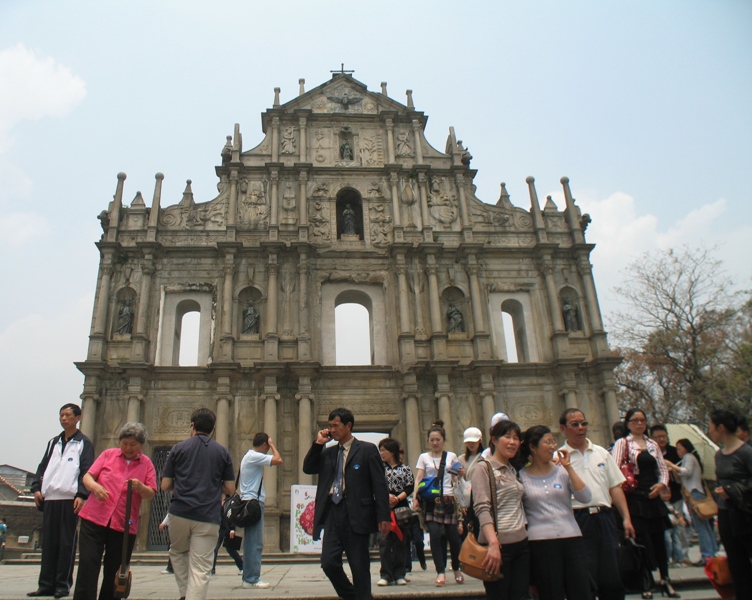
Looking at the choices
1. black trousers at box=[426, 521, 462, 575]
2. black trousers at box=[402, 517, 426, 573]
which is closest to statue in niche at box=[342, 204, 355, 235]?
black trousers at box=[402, 517, 426, 573]

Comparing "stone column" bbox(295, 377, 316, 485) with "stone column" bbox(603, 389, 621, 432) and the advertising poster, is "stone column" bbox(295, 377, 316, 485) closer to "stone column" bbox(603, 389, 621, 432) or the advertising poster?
the advertising poster

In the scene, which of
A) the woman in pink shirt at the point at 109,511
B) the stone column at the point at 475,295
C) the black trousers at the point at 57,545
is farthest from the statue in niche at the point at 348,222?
the woman in pink shirt at the point at 109,511

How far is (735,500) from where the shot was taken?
498 cm

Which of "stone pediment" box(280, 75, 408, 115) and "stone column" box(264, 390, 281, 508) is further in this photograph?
"stone pediment" box(280, 75, 408, 115)

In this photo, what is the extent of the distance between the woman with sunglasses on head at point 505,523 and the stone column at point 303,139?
17489 mm

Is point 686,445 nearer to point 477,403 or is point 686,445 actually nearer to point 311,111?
point 477,403

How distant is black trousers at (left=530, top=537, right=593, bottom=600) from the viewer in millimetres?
4422

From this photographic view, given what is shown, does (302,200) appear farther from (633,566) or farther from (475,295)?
(633,566)

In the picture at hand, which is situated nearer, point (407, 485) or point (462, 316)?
point (407, 485)

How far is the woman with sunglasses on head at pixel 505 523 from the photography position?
14.4 ft

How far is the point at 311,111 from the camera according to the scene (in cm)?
2144

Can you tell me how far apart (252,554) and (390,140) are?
16.4 metres

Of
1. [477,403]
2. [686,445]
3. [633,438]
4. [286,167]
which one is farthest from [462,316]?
[633,438]

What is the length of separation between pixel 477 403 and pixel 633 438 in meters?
11.2
